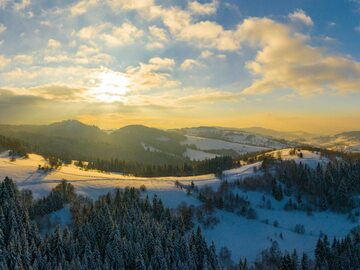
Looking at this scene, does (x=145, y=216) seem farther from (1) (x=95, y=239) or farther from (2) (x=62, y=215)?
(2) (x=62, y=215)

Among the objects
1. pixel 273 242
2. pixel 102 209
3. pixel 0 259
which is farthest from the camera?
pixel 273 242

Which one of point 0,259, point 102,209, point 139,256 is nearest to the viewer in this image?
point 0,259

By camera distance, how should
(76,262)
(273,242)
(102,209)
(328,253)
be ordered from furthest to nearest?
(273,242) < (102,209) < (328,253) < (76,262)

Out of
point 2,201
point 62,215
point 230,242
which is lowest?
point 230,242

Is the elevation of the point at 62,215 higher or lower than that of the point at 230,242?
higher

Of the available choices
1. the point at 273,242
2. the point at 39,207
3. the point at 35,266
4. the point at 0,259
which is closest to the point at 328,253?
the point at 273,242

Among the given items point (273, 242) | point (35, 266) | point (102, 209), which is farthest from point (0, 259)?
point (273, 242)

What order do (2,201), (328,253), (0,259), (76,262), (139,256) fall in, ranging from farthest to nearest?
(328,253), (2,201), (139,256), (76,262), (0,259)

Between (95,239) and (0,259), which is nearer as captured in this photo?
(0,259)

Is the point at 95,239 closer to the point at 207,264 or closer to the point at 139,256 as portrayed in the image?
the point at 139,256
